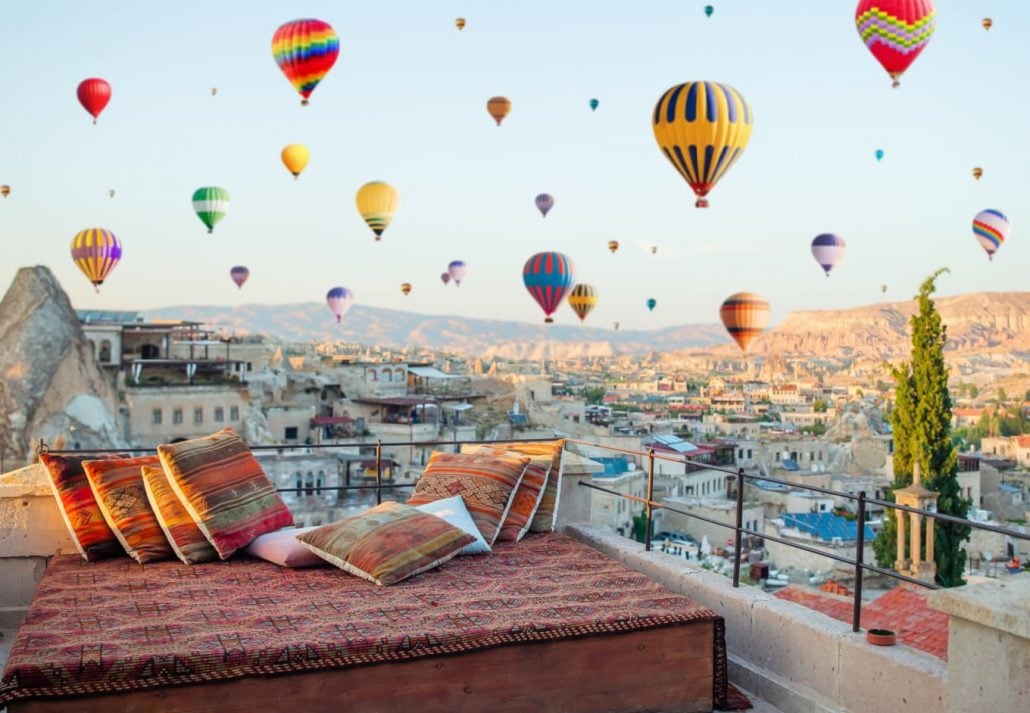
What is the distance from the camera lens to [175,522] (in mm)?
4645

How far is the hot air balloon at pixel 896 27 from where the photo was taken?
914 inches

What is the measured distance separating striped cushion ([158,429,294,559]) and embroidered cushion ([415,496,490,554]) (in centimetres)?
68

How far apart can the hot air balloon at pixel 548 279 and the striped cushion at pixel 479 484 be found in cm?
2992

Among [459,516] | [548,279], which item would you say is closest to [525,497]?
[459,516]

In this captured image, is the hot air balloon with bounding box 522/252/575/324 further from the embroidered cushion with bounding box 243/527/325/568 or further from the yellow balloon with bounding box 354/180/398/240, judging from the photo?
the embroidered cushion with bounding box 243/527/325/568

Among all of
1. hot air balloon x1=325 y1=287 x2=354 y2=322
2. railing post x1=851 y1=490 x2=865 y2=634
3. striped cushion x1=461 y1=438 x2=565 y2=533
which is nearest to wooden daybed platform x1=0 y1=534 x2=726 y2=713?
railing post x1=851 y1=490 x2=865 y2=634

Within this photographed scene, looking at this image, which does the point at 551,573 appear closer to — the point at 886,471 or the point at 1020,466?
the point at 886,471

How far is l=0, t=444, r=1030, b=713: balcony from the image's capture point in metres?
3.12

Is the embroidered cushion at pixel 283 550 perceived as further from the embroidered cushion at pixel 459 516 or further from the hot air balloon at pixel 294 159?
the hot air balloon at pixel 294 159

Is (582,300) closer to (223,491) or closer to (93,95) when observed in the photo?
(93,95)

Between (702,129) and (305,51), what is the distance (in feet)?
35.1

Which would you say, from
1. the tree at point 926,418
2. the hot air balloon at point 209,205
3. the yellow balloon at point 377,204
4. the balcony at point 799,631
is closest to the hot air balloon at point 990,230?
the tree at point 926,418

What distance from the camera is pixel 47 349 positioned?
43.4 m

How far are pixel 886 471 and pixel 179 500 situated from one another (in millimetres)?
64869
